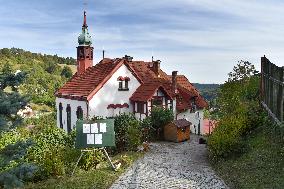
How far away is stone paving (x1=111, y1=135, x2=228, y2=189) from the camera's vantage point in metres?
13.8

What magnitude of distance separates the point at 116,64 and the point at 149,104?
421cm

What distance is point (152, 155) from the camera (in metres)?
19.7

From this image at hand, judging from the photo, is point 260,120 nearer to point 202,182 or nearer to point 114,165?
point 202,182

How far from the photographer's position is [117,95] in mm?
30875

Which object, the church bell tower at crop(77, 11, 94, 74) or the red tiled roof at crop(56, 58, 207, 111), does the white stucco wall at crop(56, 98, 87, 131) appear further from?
the church bell tower at crop(77, 11, 94, 74)

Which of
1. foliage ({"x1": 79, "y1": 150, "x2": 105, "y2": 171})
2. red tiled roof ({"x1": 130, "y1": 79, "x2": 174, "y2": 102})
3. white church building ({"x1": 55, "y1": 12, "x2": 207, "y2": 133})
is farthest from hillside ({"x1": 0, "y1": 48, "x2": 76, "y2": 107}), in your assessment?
foliage ({"x1": 79, "y1": 150, "x2": 105, "y2": 171})

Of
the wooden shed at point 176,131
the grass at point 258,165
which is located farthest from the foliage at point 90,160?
the wooden shed at point 176,131

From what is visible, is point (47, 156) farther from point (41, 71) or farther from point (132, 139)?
point (41, 71)

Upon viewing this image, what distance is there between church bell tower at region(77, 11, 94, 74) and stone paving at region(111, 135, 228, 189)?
17.7m

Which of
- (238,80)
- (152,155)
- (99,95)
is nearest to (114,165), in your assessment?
(152,155)

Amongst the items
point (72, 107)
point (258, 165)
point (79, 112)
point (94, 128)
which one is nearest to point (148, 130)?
point (79, 112)

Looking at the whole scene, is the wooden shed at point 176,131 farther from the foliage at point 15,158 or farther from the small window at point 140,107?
the foliage at point 15,158

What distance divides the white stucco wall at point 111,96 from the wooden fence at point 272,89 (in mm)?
13070

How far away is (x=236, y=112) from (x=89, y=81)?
49.5ft
